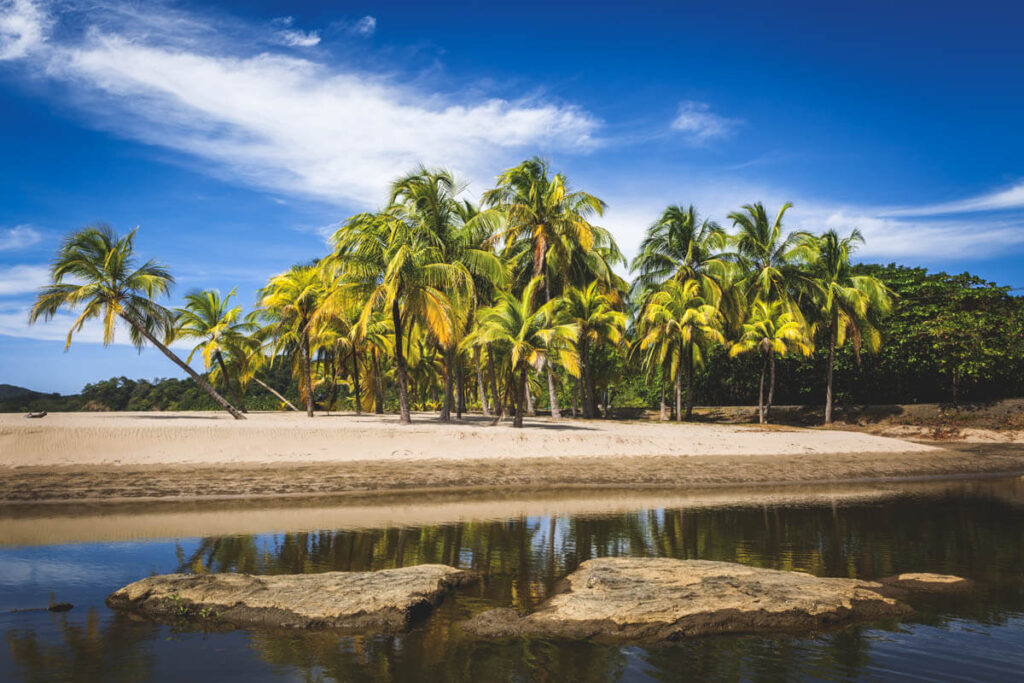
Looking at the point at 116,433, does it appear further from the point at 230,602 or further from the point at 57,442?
the point at 230,602

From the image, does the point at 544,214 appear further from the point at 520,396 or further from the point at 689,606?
the point at 689,606

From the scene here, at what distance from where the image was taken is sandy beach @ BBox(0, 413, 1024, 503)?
15742mm

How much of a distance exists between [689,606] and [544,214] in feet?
86.8

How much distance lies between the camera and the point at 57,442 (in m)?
17.2

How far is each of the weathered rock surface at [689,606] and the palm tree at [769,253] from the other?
1221 inches

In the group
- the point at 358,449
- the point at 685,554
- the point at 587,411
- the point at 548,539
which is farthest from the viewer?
the point at 587,411

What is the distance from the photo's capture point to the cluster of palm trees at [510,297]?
24.2m

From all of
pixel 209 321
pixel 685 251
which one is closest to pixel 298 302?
pixel 209 321

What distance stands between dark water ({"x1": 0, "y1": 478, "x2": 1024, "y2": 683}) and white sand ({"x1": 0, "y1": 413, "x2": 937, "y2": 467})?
6491mm

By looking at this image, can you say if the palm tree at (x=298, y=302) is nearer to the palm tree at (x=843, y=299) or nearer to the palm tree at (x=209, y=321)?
the palm tree at (x=209, y=321)

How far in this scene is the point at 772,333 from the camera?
114 feet

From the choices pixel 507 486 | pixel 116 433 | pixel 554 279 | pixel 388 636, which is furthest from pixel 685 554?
pixel 554 279

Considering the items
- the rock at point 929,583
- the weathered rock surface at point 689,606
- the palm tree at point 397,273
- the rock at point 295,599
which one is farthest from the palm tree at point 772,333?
the rock at point 295,599

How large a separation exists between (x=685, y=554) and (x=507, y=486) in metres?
7.53
